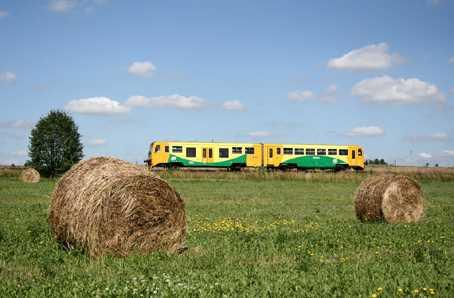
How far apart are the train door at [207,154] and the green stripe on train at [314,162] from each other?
8929mm

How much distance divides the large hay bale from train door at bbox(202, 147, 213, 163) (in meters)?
41.9

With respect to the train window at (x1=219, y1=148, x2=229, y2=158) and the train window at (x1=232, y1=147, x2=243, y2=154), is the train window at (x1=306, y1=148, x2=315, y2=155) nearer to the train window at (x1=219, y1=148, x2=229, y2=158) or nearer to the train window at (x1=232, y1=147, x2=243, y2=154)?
the train window at (x1=232, y1=147, x2=243, y2=154)

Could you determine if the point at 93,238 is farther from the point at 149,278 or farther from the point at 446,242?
the point at 446,242

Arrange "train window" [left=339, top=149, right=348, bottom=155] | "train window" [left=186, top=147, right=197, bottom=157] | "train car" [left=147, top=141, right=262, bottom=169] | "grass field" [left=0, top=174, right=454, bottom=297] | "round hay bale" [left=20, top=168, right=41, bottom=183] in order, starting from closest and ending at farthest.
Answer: "grass field" [left=0, top=174, right=454, bottom=297], "round hay bale" [left=20, top=168, right=41, bottom=183], "train car" [left=147, top=141, right=262, bottom=169], "train window" [left=186, top=147, right=197, bottom=157], "train window" [left=339, top=149, right=348, bottom=155]

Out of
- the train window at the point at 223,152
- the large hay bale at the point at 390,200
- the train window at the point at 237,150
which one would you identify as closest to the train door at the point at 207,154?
the train window at the point at 223,152

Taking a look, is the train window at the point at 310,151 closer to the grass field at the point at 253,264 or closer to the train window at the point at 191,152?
the train window at the point at 191,152

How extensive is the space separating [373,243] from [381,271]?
3251 mm

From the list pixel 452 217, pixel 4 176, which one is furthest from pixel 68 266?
pixel 4 176

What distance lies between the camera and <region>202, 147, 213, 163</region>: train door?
200 ft

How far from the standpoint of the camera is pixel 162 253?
10617mm

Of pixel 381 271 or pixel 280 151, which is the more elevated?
pixel 280 151

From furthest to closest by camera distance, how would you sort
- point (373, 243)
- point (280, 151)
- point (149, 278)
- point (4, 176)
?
1. point (280, 151)
2. point (4, 176)
3. point (373, 243)
4. point (149, 278)

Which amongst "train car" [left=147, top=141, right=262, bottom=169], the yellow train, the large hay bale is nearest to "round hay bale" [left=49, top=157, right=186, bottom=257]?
the large hay bale

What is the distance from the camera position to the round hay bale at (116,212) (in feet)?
34.5
